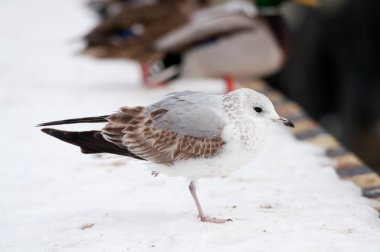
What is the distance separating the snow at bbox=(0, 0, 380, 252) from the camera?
3.24 metres

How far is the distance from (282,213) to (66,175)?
1592 millimetres

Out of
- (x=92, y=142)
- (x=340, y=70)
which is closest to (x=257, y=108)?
(x=92, y=142)

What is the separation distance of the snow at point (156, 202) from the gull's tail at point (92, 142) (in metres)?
0.11

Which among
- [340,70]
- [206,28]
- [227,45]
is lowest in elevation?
[340,70]

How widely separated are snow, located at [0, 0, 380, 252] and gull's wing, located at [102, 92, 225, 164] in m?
0.18

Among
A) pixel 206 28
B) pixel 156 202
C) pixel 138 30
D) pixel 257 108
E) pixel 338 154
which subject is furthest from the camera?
pixel 138 30

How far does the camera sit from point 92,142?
11.3 ft

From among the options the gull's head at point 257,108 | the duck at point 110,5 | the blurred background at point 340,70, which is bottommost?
the blurred background at point 340,70

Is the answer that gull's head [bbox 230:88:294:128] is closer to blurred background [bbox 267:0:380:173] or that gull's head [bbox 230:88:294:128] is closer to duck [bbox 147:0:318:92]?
duck [bbox 147:0:318:92]

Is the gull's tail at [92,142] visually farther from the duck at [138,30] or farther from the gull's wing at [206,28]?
the duck at [138,30]

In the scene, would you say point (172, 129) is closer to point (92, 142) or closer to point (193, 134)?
point (193, 134)

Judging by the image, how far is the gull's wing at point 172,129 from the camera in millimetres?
3385

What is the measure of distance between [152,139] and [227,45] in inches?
115

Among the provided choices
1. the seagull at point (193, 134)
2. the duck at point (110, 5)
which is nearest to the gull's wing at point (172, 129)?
the seagull at point (193, 134)
